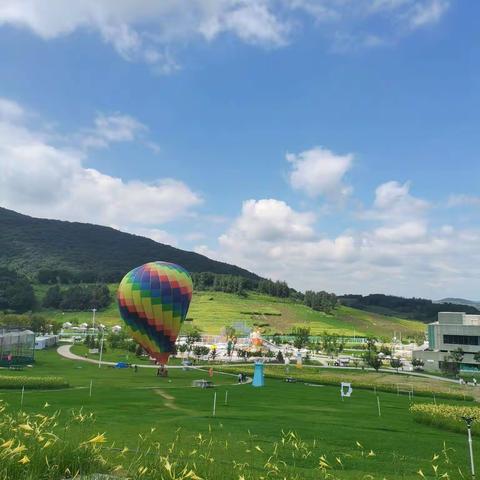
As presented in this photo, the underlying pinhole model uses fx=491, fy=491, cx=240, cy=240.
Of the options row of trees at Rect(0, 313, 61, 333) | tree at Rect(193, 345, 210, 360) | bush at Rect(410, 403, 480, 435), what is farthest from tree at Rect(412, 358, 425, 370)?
row of trees at Rect(0, 313, 61, 333)

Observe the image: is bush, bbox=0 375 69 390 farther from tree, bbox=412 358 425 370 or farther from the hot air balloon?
tree, bbox=412 358 425 370

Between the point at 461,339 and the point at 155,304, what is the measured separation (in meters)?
85.7

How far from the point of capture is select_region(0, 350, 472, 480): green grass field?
65.3ft

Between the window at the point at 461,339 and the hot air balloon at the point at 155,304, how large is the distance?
7918 cm

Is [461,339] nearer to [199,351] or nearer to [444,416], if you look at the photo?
[199,351]

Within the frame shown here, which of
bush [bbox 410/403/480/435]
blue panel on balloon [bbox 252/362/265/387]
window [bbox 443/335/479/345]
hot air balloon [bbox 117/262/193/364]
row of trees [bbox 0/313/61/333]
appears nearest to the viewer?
bush [bbox 410/403/480/435]

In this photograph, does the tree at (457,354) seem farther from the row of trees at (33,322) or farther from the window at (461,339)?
the row of trees at (33,322)

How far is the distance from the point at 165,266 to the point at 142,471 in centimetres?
6597

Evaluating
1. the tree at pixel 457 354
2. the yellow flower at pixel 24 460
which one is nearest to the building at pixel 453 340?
the tree at pixel 457 354

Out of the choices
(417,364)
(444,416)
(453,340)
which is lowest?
(417,364)

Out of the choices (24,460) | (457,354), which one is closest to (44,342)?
(457,354)

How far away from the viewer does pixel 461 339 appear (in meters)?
122

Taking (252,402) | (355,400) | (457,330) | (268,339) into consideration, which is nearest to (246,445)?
(252,402)

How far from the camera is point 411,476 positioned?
19.9m
